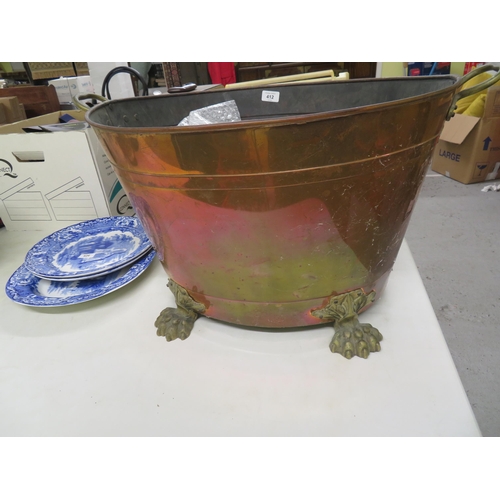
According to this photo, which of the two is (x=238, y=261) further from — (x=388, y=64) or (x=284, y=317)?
(x=388, y=64)

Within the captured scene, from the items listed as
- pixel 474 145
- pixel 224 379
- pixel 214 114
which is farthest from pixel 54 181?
pixel 474 145

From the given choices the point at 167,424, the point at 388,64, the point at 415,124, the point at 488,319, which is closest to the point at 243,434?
the point at 167,424

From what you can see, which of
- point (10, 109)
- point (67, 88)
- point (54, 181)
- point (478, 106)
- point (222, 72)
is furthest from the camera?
point (222, 72)

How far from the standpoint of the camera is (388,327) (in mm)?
643

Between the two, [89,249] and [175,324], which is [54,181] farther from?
[175,324]

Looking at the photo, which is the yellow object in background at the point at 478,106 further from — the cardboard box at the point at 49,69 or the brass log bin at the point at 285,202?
the cardboard box at the point at 49,69

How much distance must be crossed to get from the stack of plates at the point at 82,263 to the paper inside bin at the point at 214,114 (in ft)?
0.97

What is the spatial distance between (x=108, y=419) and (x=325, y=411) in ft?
1.04

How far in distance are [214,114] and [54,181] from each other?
50cm

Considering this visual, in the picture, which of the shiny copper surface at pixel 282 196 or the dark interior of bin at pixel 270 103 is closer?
the shiny copper surface at pixel 282 196

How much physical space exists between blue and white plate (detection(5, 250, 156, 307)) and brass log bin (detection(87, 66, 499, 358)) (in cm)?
14

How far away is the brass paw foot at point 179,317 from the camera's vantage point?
2.13 feet

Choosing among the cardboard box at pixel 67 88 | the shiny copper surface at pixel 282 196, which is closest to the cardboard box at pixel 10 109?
the cardboard box at pixel 67 88

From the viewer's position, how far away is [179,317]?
681mm
